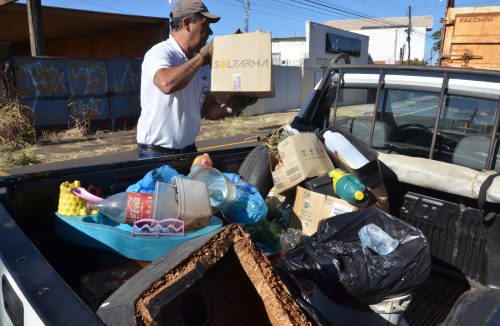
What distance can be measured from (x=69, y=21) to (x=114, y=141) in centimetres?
828

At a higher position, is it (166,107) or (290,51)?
(290,51)

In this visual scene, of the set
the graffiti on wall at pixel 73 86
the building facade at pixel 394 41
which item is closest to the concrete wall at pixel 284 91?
the graffiti on wall at pixel 73 86

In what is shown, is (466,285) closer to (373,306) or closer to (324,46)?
(373,306)

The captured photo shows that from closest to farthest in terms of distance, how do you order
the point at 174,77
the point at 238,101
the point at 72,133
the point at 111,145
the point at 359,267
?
1. the point at 359,267
2. the point at 174,77
3. the point at 238,101
4. the point at 111,145
5. the point at 72,133

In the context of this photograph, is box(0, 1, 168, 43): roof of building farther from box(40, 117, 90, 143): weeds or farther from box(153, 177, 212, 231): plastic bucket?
box(153, 177, 212, 231): plastic bucket

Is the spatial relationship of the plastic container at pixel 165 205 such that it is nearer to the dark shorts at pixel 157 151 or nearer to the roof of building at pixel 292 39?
the dark shorts at pixel 157 151

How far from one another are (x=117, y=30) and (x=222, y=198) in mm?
19911

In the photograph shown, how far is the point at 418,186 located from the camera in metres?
2.40

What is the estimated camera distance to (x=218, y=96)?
3605mm

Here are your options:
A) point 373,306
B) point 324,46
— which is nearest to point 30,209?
point 373,306

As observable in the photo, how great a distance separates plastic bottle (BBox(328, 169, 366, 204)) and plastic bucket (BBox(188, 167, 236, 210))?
0.60 m

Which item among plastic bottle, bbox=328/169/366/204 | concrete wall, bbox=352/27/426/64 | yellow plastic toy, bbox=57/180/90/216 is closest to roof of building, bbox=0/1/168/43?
yellow plastic toy, bbox=57/180/90/216

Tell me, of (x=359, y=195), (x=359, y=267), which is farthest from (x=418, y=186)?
(x=359, y=267)

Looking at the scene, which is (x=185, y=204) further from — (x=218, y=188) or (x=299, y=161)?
(x=299, y=161)
